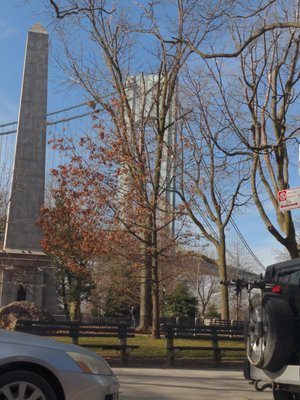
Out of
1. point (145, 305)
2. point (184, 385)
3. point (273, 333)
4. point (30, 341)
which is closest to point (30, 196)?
point (145, 305)

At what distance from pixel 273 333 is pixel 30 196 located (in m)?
21.9

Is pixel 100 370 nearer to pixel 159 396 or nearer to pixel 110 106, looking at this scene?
pixel 159 396

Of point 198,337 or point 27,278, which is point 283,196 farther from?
point 27,278

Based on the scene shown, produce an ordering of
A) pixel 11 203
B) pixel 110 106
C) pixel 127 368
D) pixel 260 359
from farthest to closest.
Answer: pixel 11 203
pixel 110 106
pixel 127 368
pixel 260 359

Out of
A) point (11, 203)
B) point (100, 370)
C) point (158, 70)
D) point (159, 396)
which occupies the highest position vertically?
A: point (158, 70)

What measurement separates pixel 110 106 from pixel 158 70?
2061 mm

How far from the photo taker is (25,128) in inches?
1044

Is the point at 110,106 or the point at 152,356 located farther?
the point at 110,106

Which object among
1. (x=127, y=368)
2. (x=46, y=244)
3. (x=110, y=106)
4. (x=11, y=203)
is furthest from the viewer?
(x=11, y=203)

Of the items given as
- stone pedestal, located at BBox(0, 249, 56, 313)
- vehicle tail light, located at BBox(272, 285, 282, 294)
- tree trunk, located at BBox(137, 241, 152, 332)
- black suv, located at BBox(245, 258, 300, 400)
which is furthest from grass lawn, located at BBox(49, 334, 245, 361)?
stone pedestal, located at BBox(0, 249, 56, 313)

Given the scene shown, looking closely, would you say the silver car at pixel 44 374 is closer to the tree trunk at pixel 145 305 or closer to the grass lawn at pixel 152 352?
the grass lawn at pixel 152 352

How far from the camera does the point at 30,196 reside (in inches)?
1026

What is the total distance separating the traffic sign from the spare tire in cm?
257

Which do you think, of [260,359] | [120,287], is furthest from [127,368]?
[120,287]
